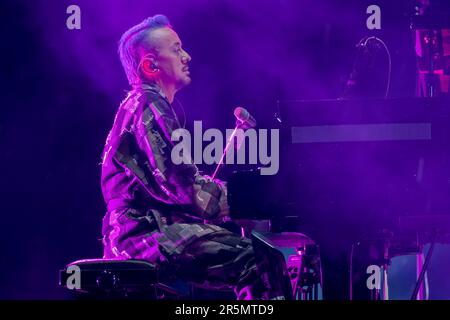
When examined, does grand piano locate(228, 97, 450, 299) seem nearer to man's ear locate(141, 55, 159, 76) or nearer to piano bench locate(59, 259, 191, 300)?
piano bench locate(59, 259, 191, 300)

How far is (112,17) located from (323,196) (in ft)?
5.76

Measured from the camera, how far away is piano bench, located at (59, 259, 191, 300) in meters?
2.85

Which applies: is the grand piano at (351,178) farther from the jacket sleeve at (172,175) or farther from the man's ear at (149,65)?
the man's ear at (149,65)

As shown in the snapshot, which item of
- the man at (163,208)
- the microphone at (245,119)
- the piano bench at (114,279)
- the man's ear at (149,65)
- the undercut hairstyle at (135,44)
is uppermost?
the undercut hairstyle at (135,44)

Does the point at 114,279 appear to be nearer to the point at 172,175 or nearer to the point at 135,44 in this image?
the point at 172,175

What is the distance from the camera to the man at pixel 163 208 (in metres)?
3.01

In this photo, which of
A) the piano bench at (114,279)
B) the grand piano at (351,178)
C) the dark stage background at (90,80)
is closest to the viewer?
the grand piano at (351,178)

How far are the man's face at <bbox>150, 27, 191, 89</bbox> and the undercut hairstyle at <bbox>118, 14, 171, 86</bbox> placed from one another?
48mm

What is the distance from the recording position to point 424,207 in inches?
99.4

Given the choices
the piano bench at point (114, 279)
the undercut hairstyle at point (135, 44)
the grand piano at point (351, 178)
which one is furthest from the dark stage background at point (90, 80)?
the grand piano at point (351, 178)

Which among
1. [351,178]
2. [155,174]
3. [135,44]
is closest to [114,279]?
[155,174]

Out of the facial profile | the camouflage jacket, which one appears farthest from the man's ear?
the camouflage jacket

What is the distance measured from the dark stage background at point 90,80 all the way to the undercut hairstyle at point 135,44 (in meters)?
0.08

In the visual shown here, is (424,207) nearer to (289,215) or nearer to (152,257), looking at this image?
(289,215)
